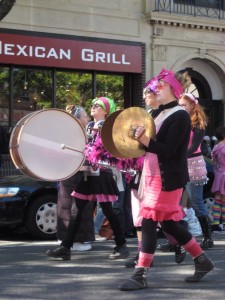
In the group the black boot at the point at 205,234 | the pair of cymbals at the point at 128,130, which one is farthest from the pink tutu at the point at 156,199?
the black boot at the point at 205,234

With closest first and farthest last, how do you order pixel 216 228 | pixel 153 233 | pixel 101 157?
pixel 153 233
pixel 101 157
pixel 216 228

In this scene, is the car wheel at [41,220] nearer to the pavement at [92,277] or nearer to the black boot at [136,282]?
the pavement at [92,277]

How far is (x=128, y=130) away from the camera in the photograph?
17.6 feet

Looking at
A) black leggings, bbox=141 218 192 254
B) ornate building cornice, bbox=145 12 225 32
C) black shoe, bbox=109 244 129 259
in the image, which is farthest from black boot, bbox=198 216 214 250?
ornate building cornice, bbox=145 12 225 32

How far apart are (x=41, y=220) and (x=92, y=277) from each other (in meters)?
3.39

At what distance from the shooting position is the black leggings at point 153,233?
5.50 m

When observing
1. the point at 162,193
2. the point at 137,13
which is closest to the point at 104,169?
the point at 162,193

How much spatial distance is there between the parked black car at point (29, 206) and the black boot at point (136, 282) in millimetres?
4025

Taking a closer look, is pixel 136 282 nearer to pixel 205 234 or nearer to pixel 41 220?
pixel 205 234

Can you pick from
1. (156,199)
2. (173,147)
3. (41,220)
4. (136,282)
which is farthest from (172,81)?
(41,220)

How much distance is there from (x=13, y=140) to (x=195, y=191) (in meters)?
2.73

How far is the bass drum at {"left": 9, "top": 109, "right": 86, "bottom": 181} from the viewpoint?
237 inches

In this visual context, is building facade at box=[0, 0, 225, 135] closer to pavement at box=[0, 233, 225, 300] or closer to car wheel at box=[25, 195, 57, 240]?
car wheel at box=[25, 195, 57, 240]

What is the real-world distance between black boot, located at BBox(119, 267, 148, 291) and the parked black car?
13.2 feet
